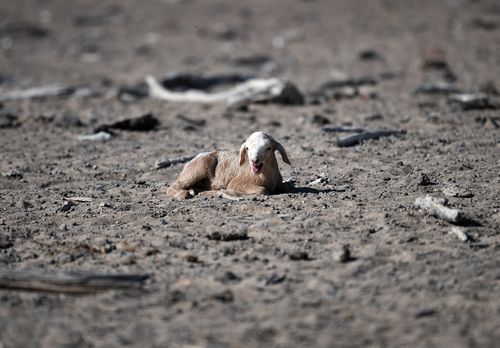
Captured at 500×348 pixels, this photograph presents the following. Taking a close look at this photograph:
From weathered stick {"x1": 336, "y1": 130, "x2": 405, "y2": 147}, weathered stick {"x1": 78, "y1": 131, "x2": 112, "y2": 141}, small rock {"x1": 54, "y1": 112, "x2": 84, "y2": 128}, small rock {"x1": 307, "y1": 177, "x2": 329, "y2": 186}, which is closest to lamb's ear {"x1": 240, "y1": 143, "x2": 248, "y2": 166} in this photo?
small rock {"x1": 307, "y1": 177, "x2": 329, "y2": 186}

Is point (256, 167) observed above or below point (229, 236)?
above

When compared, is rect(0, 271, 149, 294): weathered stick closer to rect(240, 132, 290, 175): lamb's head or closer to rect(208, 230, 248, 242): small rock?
rect(208, 230, 248, 242): small rock

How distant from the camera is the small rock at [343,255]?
20.4 feet

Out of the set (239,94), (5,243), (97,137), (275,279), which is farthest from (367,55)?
(275,279)

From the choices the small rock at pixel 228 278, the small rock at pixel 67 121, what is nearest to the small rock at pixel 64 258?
the small rock at pixel 228 278

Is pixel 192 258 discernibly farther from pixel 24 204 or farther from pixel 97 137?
pixel 97 137

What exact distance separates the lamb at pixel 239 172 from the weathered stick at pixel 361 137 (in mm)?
2092

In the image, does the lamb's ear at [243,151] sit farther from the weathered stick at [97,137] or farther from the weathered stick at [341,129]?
the weathered stick at [97,137]

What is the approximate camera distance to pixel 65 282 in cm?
570

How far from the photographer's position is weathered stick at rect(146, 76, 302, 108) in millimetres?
13773

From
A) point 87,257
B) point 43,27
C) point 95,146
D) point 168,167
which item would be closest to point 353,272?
point 87,257

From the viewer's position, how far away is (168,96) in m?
Result: 15.2

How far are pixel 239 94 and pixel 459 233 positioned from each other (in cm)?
788

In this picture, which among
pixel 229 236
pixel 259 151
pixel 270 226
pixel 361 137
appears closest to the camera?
pixel 229 236
